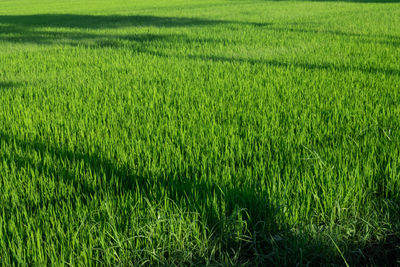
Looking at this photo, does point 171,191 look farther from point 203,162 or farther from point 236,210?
point 236,210

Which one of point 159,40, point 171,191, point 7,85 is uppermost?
point 159,40

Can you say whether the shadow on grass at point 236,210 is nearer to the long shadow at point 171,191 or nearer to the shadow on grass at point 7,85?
the long shadow at point 171,191

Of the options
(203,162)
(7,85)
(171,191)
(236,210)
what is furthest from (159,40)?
(236,210)

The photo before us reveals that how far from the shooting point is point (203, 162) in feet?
7.09

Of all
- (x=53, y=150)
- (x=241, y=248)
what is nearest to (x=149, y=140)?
(x=53, y=150)

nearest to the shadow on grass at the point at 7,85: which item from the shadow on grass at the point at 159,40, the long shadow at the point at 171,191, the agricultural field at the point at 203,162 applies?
the agricultural field at the point at 203,162

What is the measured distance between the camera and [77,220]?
1748mm

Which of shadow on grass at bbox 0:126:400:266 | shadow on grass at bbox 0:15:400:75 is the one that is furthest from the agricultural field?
shadow on grass at bbox 0:15:400:75

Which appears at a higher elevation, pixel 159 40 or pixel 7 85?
pixel 159 40

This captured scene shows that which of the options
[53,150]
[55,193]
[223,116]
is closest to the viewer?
[55,193]

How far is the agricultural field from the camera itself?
159 centimetres

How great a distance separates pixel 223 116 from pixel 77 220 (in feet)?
5.46

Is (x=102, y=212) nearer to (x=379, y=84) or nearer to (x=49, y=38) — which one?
(x=379, y=84)

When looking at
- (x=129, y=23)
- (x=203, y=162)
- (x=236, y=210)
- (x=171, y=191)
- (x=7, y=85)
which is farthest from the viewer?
(x=129, y=23)
